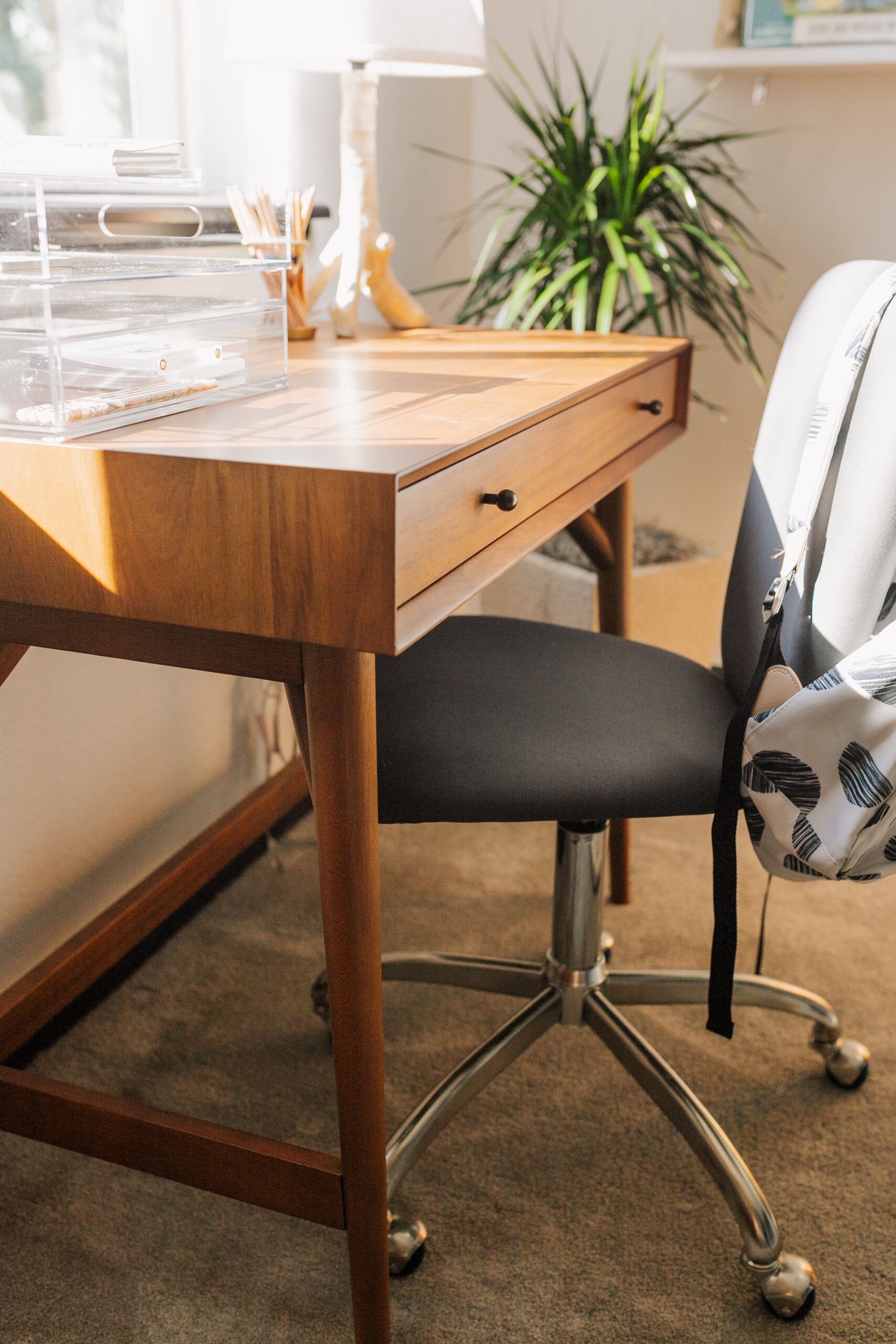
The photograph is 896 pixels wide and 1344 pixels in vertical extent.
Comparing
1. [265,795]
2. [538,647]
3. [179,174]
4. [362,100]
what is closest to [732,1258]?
[538,647]

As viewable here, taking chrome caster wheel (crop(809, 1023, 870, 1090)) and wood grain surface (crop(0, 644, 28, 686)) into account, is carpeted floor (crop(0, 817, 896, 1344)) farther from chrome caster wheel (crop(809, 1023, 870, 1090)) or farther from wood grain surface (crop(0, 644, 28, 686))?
wood grain surface (crop(0, 644, 28, 686))

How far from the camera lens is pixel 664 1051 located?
137 cm

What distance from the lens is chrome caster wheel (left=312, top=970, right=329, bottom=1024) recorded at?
1.37 metres

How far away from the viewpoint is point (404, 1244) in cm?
105

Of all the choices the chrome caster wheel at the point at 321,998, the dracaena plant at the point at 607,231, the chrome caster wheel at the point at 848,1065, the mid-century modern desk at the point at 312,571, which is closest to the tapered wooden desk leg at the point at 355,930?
the mid-century modern desk at the point at 312,571

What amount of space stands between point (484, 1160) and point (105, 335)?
2.97ft

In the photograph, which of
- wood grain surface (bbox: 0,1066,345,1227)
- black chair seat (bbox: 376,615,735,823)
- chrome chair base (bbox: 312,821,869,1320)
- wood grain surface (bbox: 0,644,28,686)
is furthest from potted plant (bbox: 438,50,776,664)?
wood grain surface (bbox: 0,1066,345,1227)

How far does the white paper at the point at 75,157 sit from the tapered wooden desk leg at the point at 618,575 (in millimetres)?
821

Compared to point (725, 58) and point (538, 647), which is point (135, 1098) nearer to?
point (538, 647)

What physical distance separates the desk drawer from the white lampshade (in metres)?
0.43

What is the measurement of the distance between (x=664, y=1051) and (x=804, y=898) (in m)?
0.46

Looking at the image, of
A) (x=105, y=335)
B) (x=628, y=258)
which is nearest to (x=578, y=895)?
(x=105, y=335)

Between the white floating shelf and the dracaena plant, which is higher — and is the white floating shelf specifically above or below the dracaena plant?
above

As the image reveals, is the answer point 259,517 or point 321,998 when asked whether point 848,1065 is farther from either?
point 259,517
